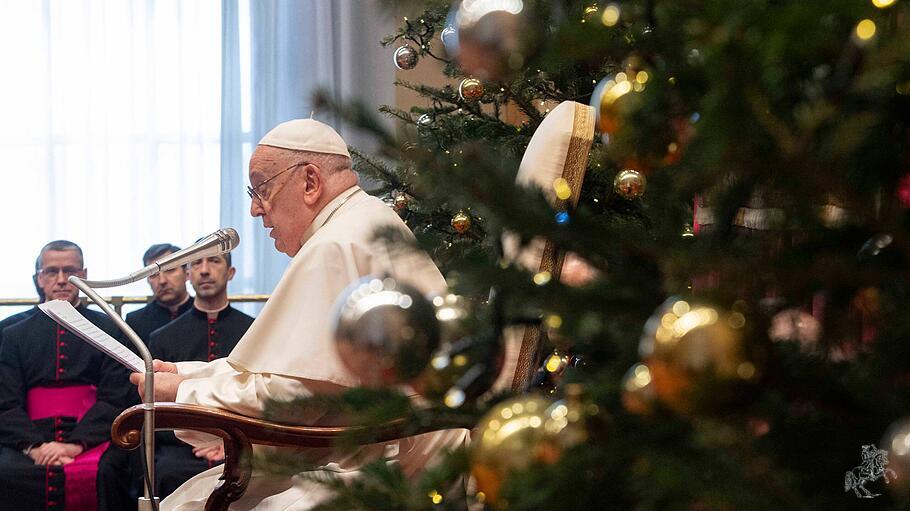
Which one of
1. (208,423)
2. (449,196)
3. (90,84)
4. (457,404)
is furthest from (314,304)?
(90,84)

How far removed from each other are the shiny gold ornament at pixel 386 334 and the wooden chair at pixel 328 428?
92 cm

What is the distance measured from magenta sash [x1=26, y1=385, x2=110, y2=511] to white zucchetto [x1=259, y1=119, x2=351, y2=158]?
92.1 inches

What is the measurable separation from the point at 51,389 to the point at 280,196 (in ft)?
9.09

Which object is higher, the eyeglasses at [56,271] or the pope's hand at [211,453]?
the eyeglasses at [56,271]

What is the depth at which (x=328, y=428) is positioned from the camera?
6.07ft

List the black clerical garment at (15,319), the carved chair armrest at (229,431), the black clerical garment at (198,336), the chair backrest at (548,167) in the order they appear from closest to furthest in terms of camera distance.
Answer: the chair backrest at (548,167)
the carved chair armrest at (229,431)
the black clerical garment at (198,336)
the black clerical garment at (15,319)

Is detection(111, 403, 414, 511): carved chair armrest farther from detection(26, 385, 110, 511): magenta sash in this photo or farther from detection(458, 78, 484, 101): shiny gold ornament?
detection(26, 385, 110, 511): magenta sash

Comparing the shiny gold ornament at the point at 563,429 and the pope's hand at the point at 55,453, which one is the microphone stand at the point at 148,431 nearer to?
the shiny gold ornament at the point at 563,429

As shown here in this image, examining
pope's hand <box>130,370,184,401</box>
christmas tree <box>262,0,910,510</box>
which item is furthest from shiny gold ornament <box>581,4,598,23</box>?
pope's hand <box>130,370,184,401</box>

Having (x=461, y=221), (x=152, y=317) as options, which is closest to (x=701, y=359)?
(x=461, y=221)

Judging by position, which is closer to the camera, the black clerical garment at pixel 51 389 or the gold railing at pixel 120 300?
the black clerical garment at pixel 51 389

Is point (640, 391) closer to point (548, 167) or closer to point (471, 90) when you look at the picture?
point (548, 167)

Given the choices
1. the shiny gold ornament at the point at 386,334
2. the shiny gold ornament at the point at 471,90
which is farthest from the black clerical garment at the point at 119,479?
the shiny gold ornament at the point at 386,334

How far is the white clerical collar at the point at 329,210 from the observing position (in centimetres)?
248
